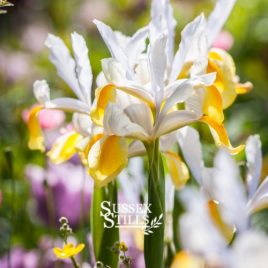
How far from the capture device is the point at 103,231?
0.92 meters

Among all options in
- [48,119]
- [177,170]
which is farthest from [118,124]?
[48,119]

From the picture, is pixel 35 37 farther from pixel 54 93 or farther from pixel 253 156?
pixel 253 156

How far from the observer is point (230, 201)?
584 mm

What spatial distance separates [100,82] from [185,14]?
1.75 m

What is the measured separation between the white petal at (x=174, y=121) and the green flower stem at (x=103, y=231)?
0.30 feet

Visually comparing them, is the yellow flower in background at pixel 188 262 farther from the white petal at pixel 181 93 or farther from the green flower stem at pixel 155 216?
the white petal at pixel 181 93

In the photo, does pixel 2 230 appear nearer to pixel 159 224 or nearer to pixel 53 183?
pixel 53 183

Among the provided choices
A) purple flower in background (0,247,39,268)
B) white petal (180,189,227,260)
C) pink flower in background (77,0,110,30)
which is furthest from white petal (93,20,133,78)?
pink flower in background (77,0,110,30)

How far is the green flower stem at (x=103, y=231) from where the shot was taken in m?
0.91

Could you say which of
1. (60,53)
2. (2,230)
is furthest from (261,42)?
(60,53)

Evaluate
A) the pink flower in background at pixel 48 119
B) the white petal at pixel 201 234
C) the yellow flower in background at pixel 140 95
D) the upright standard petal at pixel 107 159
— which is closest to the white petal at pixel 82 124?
the yellow flower in background at pixel 140 95

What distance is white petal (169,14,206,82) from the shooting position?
2.93 ft

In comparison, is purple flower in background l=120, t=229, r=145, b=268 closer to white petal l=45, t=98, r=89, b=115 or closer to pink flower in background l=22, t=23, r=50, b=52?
white petal l=45, t=98, r=89, b=115

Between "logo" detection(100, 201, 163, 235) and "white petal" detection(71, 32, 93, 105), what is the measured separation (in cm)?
12
